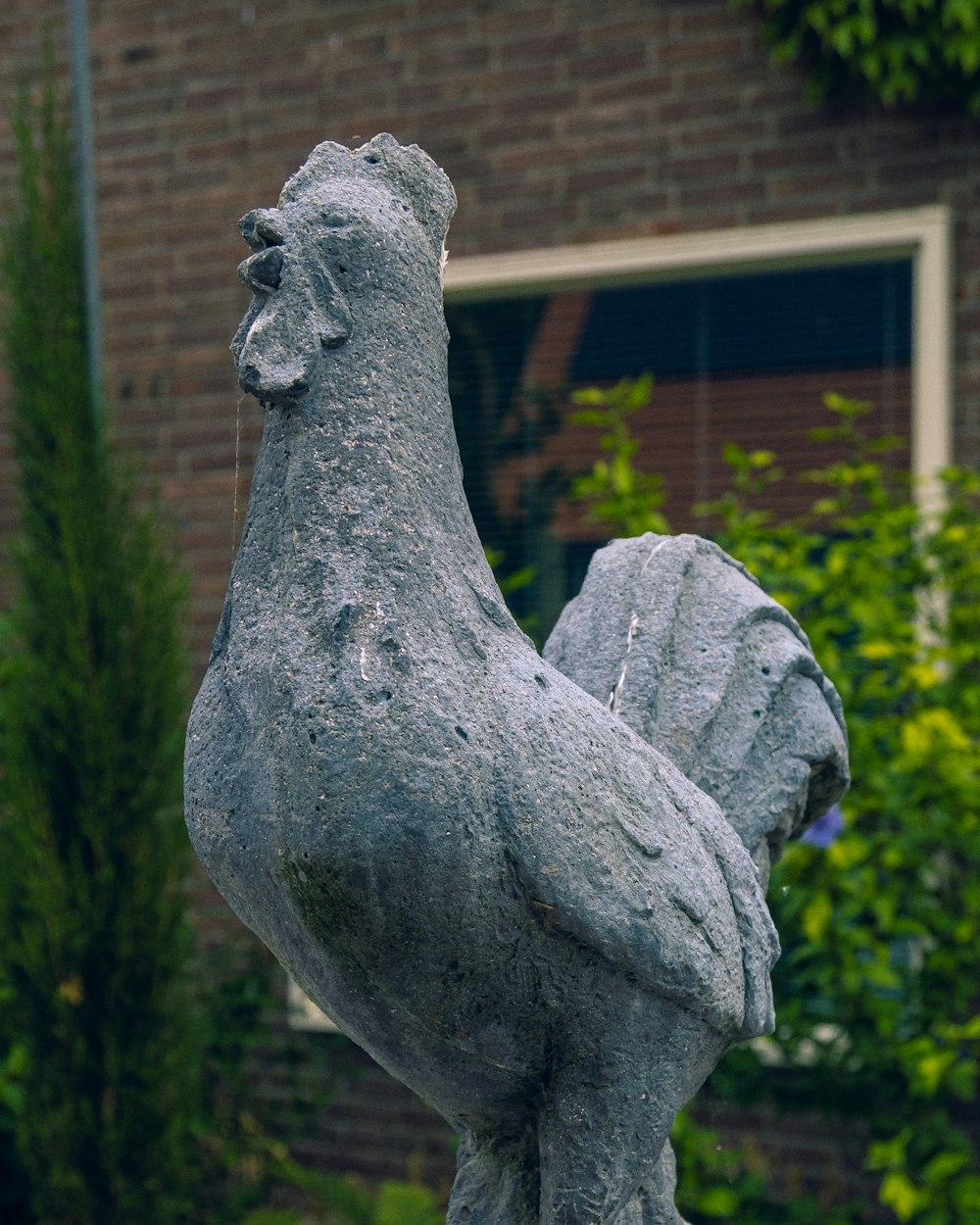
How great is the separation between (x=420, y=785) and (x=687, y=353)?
379cm

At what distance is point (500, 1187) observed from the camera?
67.0 inches

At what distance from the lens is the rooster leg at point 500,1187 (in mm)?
1688

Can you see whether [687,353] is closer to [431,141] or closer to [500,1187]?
[431,141]

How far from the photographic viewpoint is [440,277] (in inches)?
64.1

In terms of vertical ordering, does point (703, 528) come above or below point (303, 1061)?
above

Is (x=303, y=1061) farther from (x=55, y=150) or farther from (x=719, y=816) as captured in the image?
(x=719, y=816)

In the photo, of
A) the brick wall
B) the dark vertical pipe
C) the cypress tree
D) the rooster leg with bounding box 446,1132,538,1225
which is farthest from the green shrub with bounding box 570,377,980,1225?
the rooster leg with bounding box 446,1132,538,1225

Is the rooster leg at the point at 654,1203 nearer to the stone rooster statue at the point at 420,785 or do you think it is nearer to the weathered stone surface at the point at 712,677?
the stone rooster statue at the point at 420,785

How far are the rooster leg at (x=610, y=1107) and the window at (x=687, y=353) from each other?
3.17m

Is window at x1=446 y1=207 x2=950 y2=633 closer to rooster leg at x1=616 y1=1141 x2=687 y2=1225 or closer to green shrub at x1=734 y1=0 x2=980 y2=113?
green shrub at x1=734 y1=0 x2=980 y2=113

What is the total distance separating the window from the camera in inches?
181

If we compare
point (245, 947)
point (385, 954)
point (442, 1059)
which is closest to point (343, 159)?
point (385, 954)

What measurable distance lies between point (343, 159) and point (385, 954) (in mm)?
829

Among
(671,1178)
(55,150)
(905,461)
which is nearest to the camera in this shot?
(671,1178)
